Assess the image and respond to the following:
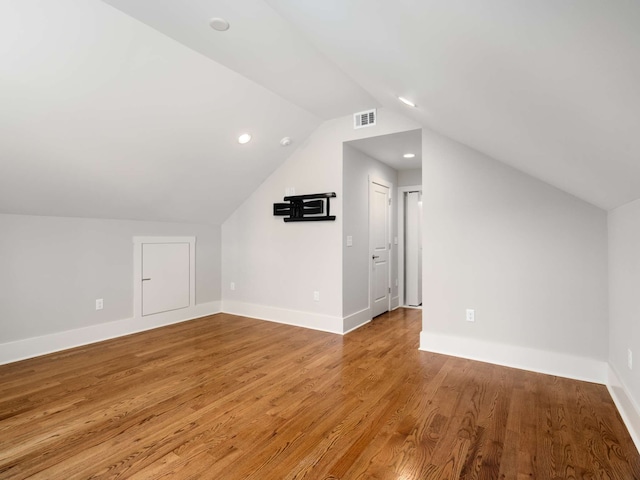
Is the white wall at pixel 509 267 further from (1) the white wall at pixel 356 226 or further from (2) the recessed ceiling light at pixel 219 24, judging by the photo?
(2) the recessed ceiling light at pixel 219 24

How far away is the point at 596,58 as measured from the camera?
822 millimetres

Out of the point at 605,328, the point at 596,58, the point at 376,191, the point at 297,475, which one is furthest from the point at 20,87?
the point at 605,328

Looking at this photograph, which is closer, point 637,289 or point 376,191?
point 637,289

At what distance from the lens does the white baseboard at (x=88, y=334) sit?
132 inches

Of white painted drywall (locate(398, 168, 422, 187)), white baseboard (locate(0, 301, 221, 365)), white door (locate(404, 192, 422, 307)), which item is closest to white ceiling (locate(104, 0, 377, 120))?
white painted drywall (locate(398, 168, 422, 187))

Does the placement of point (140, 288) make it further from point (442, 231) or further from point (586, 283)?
point (586, 283)

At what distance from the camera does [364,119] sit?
4043 mm

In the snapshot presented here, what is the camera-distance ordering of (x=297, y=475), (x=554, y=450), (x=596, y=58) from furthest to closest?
(x=554, y=450)
(x=297, y=475)
(x=596, y=58)

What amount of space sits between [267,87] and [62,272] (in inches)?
115

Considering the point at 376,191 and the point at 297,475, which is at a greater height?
the point at 376,191

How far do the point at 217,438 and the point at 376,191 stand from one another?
3.87 meters

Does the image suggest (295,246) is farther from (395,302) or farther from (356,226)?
(395,302)

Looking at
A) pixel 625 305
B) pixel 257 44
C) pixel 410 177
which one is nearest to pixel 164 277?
pixel 257 44

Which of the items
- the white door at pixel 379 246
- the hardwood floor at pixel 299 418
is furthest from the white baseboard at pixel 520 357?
the white door at pixel 379 246
